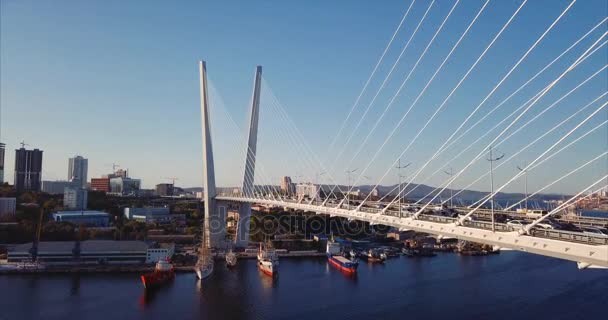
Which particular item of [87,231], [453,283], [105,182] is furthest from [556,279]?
[105,182]

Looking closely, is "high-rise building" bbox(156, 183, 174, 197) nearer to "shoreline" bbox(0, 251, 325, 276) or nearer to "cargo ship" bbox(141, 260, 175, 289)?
"shoreline" bbox(0, 251, 325, 276)

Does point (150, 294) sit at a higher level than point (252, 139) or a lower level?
lower

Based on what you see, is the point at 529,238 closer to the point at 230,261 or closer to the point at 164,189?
the point at 230,261

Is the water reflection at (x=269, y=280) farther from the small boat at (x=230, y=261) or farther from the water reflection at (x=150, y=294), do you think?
the water reflection at (x=150, y=294)

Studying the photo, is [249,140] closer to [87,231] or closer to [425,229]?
[87,231]

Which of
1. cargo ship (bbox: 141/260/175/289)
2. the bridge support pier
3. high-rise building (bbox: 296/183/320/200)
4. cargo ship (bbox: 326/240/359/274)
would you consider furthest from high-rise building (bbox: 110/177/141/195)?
cargo ship (bbox: 141/260/175/289)

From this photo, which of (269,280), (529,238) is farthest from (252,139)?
(529,238)
